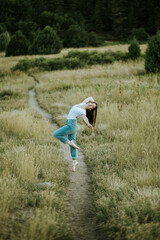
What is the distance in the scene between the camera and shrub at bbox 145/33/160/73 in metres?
13.6

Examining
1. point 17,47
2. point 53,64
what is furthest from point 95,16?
point 53,64

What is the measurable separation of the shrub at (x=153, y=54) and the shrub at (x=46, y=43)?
20268mm

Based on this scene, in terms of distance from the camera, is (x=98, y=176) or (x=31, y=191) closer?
(x=31, y=191)

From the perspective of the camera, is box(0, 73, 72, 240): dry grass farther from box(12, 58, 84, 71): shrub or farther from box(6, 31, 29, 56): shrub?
box(6, 31, 29, 56): shrub

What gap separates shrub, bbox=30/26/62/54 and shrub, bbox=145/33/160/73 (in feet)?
66.5

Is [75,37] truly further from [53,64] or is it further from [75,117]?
[75,117]

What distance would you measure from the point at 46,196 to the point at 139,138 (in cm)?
277

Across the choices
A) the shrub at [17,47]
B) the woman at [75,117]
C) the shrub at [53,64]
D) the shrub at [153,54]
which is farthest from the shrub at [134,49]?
the woman at [75,117]

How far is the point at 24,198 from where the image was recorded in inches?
135

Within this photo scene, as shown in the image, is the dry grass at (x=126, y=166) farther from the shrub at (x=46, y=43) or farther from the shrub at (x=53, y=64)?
the shrub at (x=46, y=43)

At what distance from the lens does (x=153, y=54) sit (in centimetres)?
1370

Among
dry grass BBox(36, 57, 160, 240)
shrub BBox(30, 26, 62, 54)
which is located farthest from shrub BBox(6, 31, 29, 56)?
dry grass BBox(36, 57, 160, 240)

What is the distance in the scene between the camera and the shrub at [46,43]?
103 ft

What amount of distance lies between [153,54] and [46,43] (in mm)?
21641
